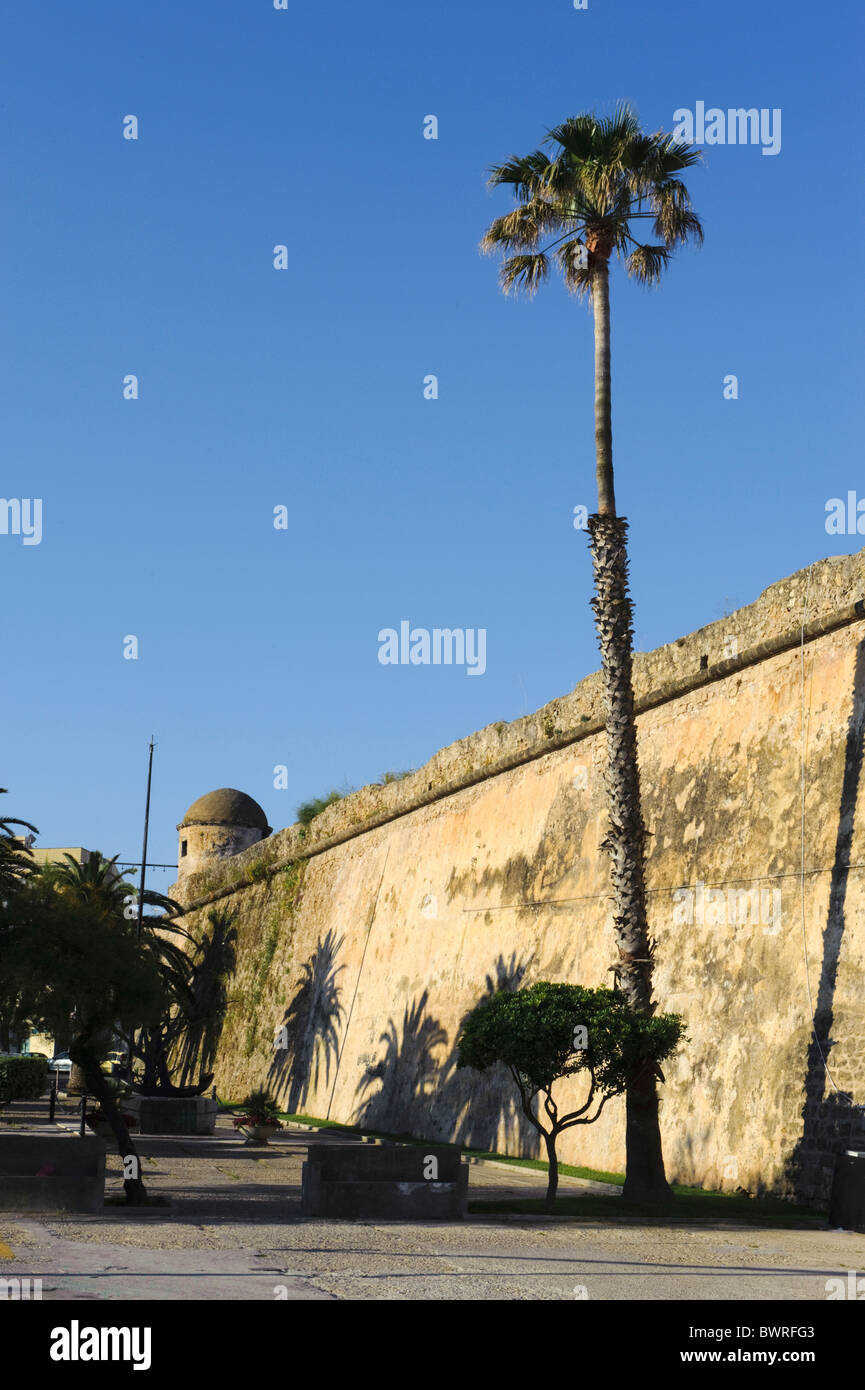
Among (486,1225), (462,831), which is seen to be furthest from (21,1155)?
(462,831)

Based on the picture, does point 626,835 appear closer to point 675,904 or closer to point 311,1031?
point 675,904

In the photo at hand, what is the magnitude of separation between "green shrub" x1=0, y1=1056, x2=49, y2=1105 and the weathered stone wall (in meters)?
6.58

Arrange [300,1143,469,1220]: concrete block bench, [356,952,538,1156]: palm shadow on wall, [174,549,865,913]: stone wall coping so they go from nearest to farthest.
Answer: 1. [300,1143,469,1220]: concrete block bench
2. [174,549,865,913]: stone wall coping
3. [356,952,538,1156]: palm shadow on wall

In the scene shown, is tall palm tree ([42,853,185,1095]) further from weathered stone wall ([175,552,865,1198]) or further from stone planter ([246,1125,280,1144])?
stone planter ([246,1125,280,1144])

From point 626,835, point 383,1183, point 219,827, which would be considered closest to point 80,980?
point 383,1183

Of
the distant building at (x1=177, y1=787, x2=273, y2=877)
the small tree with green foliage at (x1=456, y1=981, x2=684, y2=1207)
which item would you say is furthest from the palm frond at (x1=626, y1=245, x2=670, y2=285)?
the distant building at (x1=177, y1=787, x2=273, y2=877)

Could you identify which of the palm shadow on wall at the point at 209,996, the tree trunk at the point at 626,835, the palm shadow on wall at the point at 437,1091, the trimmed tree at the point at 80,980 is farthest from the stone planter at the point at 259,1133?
the palm shadow on wall at the point at 209,996

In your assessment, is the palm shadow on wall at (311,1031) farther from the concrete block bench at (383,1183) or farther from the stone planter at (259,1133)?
the concrete block bench at (383,1183)

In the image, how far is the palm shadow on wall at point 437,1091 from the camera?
21734 mm

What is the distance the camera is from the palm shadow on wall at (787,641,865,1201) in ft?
46.6

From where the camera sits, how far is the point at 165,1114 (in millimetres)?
25109

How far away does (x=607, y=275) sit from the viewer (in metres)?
16.8

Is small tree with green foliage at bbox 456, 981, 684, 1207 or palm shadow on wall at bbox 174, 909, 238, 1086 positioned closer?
small tree with green foliage at bbox 456, 981, 684, 1207
